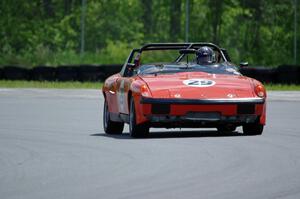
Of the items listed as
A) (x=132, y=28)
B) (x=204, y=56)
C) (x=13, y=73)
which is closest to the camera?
(x=204, y=56)

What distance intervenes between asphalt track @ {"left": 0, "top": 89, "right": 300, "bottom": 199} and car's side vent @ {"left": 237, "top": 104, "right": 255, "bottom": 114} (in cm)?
38

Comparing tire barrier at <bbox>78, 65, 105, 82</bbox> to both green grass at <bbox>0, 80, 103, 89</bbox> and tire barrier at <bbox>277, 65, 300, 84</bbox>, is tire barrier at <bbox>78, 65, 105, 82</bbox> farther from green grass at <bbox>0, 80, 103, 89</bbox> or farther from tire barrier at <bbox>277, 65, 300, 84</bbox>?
tire barrier at <bbox>277, 65, 300, 84</bbox>

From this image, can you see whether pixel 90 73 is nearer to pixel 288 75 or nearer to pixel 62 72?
pixel 62 72

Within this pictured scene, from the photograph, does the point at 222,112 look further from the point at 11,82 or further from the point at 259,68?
the point at 11,82

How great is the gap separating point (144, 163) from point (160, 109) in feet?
11.3

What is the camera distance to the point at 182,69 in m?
15.2

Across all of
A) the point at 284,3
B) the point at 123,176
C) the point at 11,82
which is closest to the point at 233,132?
the point at 123,176

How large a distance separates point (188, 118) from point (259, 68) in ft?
70.9

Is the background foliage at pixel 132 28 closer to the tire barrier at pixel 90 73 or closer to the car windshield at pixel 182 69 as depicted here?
the tire barrier at pixel 90 73

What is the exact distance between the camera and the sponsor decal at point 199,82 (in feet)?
46.6

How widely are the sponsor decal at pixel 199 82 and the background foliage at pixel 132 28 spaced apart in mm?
33413

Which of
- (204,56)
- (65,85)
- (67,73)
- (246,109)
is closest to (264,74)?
(65,85)

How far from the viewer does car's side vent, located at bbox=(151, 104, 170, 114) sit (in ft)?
45.5

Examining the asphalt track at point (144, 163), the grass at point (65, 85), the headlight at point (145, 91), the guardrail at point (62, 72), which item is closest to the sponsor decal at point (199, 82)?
the headlight at point (145, 91)
